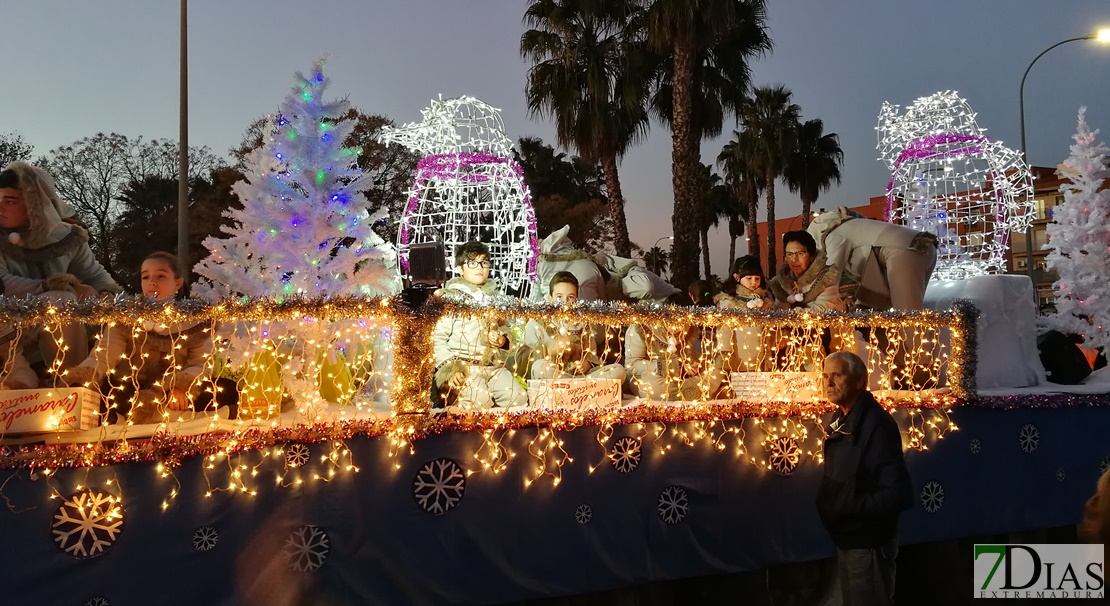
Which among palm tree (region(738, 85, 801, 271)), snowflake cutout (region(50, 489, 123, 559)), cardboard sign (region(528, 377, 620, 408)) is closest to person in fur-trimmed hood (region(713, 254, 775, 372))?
cardboard sign (region(528, 377, 620, 408))

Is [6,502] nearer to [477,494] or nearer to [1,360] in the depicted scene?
[1,360]

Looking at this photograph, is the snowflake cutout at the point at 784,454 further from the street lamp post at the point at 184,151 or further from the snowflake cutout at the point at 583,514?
the street lamp post at the point at 184,151

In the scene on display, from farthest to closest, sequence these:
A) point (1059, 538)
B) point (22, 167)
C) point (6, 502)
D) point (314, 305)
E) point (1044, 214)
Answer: point (1044, 214), point (1059, 538), point (22, 167), point (314, 305), point (6, 502)

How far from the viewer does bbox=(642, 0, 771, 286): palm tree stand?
49.7 ft

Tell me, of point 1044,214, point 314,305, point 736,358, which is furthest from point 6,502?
point 1044,214

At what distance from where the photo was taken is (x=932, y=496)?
5805 mm

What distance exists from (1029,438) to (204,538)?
566cm

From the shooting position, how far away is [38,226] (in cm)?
494

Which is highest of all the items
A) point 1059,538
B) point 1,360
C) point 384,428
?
point 1,360

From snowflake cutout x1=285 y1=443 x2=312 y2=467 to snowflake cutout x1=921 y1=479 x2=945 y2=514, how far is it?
13.8 feet

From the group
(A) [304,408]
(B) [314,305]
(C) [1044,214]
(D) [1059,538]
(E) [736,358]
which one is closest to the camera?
(B) [314,305]

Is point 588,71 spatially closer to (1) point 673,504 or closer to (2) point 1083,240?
(2) point 1083,240

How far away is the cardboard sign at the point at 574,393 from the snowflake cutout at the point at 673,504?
0.61 m

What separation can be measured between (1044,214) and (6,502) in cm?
5558
